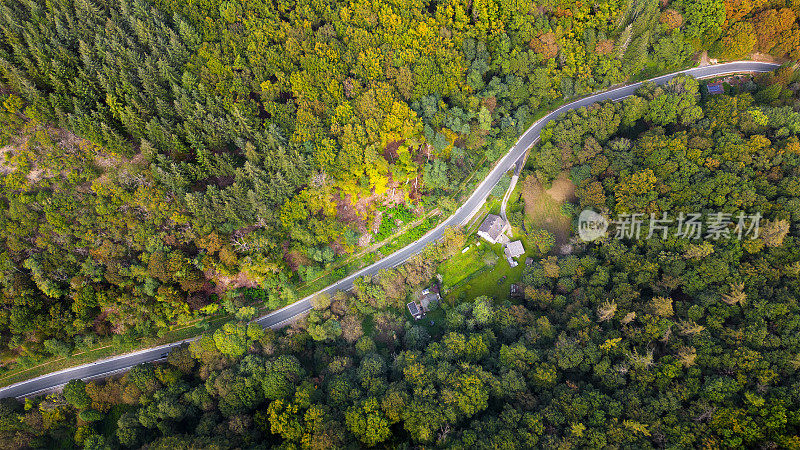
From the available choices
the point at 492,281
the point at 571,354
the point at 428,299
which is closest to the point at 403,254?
the point at 428,299

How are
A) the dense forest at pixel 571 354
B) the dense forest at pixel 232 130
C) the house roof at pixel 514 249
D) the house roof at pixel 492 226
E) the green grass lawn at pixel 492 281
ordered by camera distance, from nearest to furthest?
1. the dense forest at pixel 571 354
2. the dense forest at pixel 232 130
3. the green grass lawn at pixel 492 281
4. the house roof at pixel 492 226
5. the house roof at pixel 514 249

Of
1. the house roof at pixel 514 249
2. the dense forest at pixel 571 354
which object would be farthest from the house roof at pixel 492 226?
the dense forest at pixel 571 354

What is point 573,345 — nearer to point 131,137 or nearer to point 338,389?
point 338,389

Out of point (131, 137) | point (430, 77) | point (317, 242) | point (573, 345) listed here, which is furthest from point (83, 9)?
point (573, 345)

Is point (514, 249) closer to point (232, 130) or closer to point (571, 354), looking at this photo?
point (571, 354)

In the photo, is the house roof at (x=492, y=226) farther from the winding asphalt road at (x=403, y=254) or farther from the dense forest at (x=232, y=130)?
the dense forest at (x=232, y=130)
